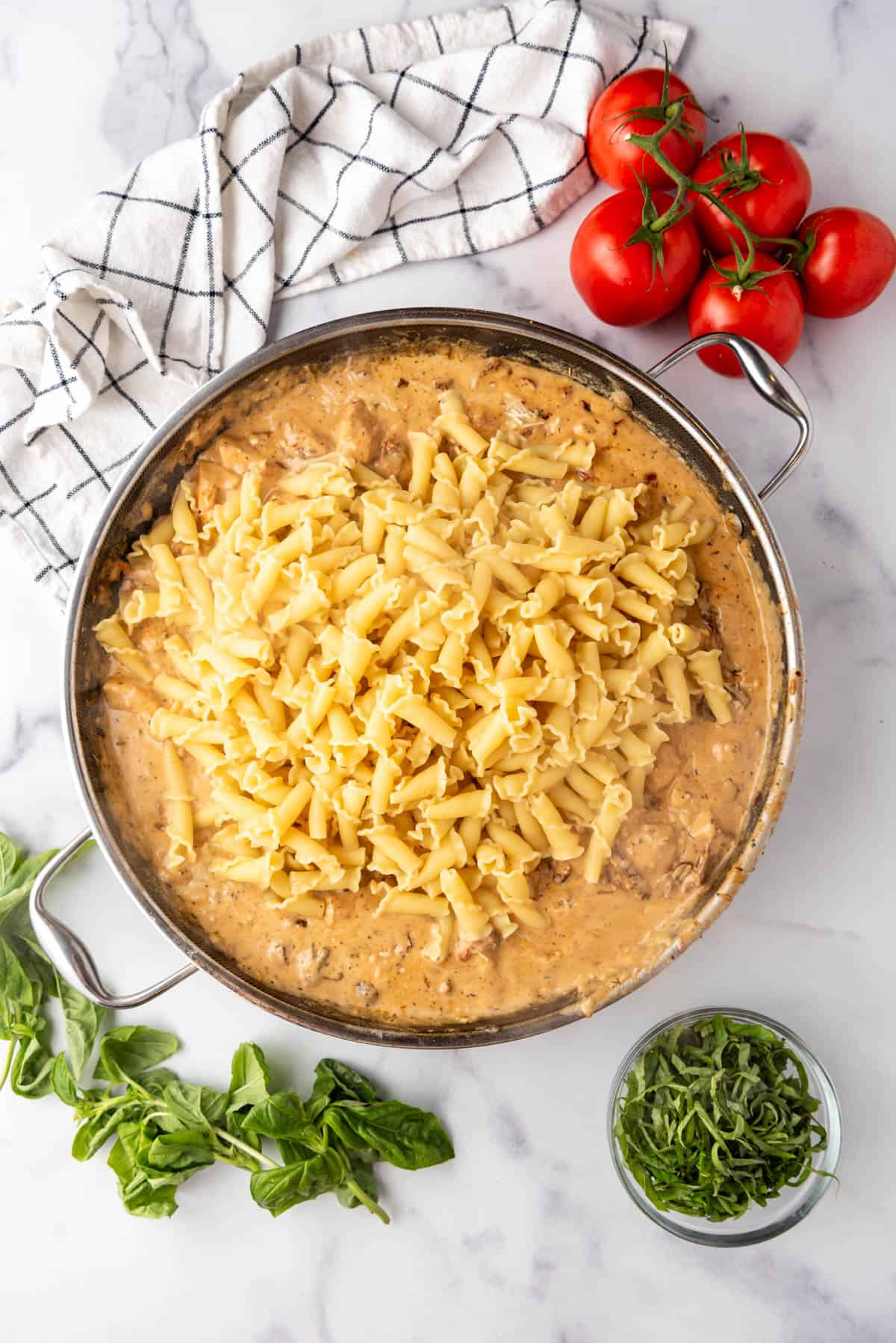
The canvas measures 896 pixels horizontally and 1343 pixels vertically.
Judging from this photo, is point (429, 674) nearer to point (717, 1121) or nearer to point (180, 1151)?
point (717, 1121)

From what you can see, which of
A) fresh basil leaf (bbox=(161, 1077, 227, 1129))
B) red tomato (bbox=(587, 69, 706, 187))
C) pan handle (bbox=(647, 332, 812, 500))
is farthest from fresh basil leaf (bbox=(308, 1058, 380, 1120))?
red tomato (bbox=(587, 69, 706, 187))

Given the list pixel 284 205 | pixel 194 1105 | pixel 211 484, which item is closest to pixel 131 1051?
pixel 194 1105

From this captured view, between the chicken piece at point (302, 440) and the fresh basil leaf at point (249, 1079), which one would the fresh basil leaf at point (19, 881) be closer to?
the fresh basil leaf at point (249, 1079)

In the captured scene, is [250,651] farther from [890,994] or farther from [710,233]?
[890,994]

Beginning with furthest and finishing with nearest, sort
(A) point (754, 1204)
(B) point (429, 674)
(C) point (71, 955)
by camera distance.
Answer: (A) point (754, 1204), (C) point (71, 955), (B) point (429, 674)

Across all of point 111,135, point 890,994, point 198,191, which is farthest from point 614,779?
point 111,135

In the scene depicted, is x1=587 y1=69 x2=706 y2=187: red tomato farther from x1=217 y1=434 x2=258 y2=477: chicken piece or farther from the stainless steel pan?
x1=217 y1=434 x2=258 y2=477: chicken piece
